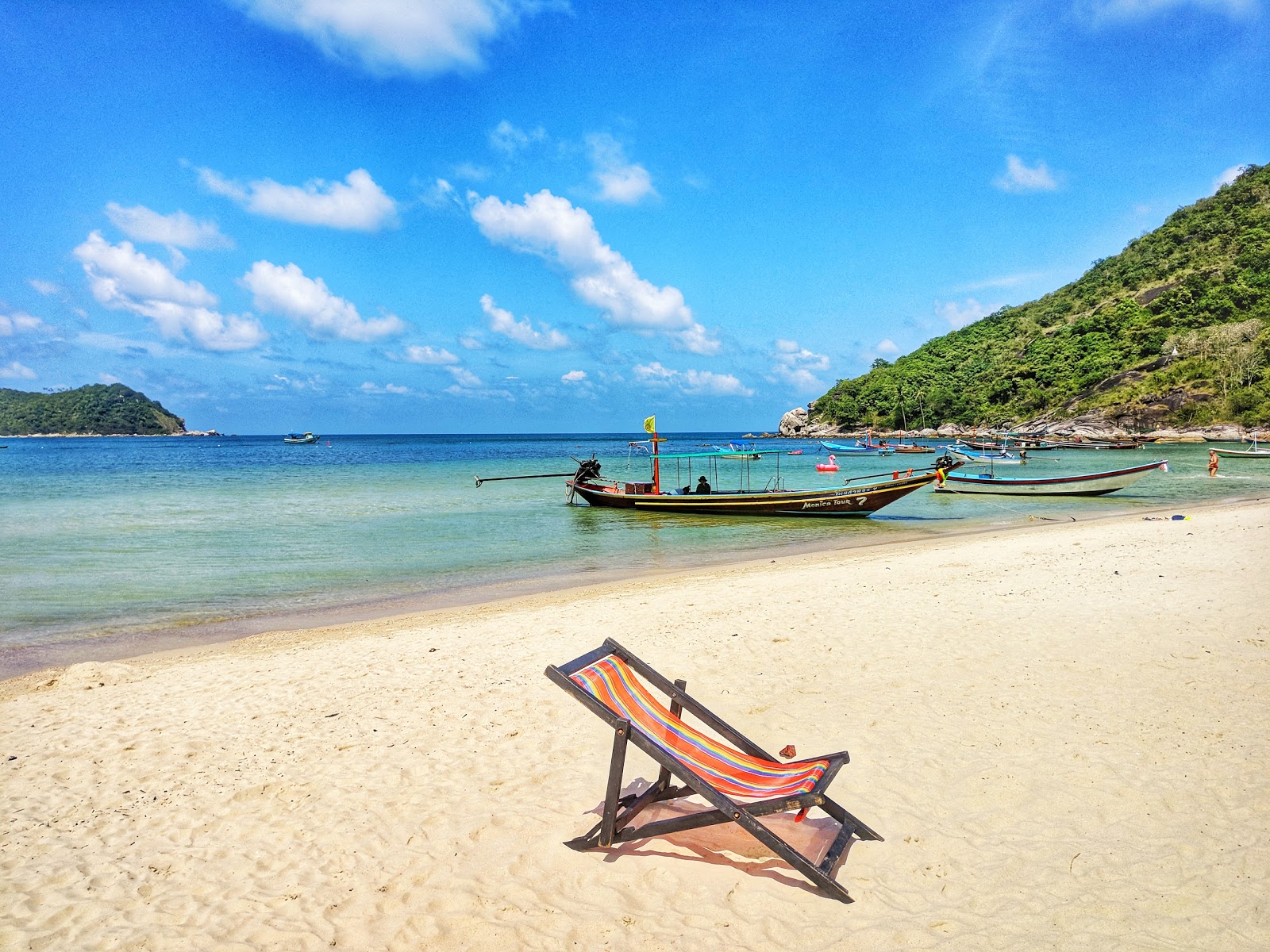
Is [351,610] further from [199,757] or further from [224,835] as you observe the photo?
[224,835]

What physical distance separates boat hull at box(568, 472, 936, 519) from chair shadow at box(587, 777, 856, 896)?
20.2m

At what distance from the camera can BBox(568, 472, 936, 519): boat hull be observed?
933 inches

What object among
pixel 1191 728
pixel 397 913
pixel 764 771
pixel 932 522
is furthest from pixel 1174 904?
pixel 932 522

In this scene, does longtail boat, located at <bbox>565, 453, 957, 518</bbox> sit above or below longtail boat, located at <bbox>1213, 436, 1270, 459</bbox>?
below

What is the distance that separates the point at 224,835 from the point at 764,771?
10.6 feet

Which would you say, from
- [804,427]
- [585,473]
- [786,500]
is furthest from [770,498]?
[804,427]

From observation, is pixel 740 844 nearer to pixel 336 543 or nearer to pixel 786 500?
pixel 336 543

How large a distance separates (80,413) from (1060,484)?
687 ft

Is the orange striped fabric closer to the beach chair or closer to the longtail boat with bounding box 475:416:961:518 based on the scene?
the beach chair

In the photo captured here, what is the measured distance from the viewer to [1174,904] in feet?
10.8

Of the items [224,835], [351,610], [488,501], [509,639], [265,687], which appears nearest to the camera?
[224,835]

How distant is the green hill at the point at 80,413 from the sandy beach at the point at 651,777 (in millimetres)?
206340

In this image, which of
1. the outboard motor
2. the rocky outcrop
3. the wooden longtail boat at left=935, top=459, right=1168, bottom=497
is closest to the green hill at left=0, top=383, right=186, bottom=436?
the rocky outcrop

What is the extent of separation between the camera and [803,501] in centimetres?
2431
